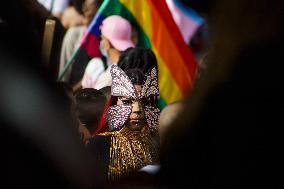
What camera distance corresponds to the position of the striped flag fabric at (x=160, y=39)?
19.0 ft

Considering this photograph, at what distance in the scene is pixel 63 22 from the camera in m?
6.77

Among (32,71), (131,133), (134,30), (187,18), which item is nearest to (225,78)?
(32,71)

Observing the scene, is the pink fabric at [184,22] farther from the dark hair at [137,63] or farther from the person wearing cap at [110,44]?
the dark hair at [137,63]

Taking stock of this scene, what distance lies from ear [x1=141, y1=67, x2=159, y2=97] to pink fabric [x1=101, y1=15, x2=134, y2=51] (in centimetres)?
160

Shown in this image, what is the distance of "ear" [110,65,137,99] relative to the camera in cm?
361

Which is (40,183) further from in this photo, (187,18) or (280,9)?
(187,18)

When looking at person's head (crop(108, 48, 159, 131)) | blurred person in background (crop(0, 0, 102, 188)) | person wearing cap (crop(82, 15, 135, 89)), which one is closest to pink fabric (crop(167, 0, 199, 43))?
person wearing cap (crop(82, 15, 135, 89))

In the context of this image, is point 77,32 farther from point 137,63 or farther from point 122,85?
point 122,85

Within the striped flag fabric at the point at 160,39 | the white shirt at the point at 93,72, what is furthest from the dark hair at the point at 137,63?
the striped flag fabric at the point at 160,39

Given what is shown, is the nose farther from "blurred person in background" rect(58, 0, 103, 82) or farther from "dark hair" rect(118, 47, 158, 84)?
"blurred person in background" rect(58, 0, 103, 82)

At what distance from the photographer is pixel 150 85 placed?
365 centimetres

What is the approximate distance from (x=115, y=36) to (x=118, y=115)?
1909 millimetres

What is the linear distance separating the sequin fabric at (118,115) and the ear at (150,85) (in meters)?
0.14

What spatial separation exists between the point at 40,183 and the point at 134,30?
448cm
